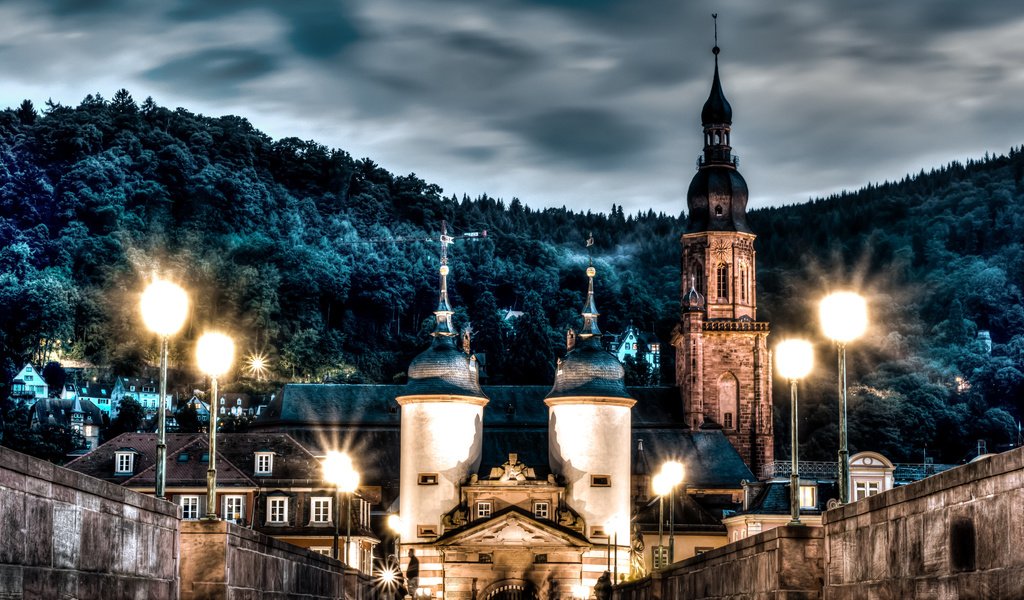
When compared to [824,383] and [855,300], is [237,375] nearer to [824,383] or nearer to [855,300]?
[824,383]

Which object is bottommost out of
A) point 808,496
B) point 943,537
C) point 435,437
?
point 943,537

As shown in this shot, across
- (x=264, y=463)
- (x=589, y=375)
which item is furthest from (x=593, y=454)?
(x=264, y=463)

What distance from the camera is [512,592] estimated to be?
295ft

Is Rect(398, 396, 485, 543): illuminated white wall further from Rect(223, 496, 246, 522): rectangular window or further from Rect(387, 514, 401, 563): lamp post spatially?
Rect(223, 496, 246, 522): rectangular window

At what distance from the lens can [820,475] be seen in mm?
119125

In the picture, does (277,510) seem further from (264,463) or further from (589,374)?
(589,374)

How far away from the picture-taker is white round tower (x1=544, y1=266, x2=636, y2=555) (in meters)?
94.5

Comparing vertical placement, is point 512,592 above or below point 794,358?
below

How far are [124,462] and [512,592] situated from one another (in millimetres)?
22066

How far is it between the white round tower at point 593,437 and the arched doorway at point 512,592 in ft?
17.9

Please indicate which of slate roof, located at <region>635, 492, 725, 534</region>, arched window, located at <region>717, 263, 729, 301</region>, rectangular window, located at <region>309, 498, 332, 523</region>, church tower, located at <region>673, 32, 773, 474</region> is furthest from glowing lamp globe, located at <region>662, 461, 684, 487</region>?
arched window, located at <region>717, 263, 729, 301</region>

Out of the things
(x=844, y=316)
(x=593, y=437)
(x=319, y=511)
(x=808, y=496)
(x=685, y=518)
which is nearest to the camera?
(x=844, y=316)

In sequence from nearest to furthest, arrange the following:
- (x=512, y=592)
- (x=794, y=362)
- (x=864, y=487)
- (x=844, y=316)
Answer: (x=844, y=316)
(x=794, y=362)
(x=512, y=592)
(x=864, y=487)

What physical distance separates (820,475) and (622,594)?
6130 centimetres
